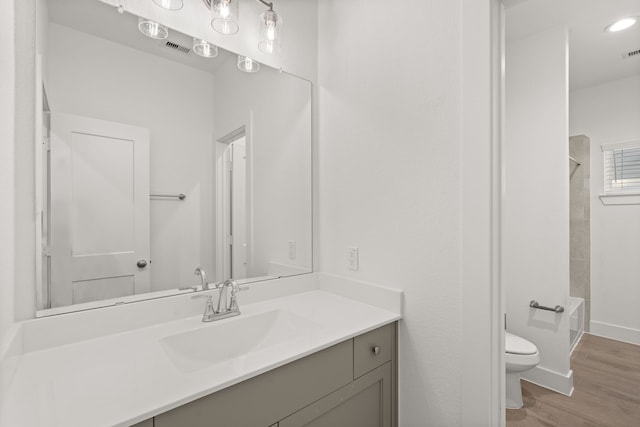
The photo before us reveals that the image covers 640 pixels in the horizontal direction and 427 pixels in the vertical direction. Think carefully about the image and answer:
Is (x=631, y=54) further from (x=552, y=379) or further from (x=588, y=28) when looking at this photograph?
(x=552, y=379)

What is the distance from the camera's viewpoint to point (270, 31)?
1.42m

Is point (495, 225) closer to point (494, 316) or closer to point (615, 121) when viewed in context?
point (494, 316)

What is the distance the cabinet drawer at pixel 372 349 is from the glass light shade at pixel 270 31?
1370 mm

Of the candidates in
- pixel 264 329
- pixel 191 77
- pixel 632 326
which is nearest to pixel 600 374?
pixel 632 326

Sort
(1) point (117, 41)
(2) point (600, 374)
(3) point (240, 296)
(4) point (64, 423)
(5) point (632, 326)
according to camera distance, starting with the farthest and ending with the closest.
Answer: (5) point (632, 326), (2) point (600, 374), (3) point (240, 296), (1) point (117, 41), (4) point (64, 423)

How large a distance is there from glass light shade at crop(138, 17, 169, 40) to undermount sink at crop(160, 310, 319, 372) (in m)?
1.13

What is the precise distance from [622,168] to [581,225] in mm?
657

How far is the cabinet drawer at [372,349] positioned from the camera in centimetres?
110

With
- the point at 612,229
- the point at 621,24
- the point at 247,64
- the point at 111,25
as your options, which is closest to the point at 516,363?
the point at 612,229

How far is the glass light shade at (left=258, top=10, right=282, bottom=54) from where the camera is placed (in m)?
1.40

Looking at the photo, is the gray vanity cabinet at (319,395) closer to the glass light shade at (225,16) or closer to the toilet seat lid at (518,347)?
the toilet seat lid at (518,347)

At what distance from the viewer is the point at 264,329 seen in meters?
1.26

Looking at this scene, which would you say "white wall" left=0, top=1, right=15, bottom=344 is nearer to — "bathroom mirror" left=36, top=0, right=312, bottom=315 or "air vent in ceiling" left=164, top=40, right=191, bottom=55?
"bathroom mirror" left=36, top=0, right=312, bottom=315

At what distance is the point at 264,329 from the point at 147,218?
0.65 meters
